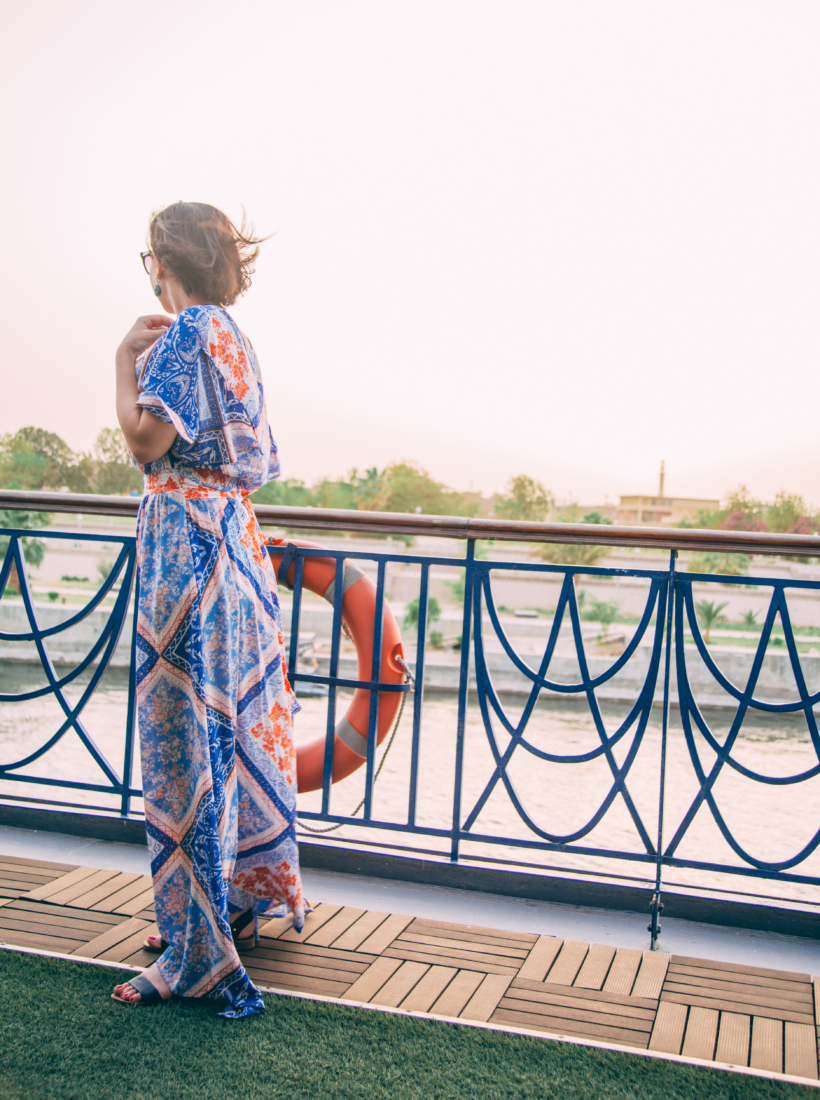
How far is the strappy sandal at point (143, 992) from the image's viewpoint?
1258mm

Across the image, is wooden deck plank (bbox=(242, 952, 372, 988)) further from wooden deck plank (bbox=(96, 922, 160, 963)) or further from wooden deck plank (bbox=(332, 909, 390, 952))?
wooden deck plank (bbox=(96, 922, 160, 963))

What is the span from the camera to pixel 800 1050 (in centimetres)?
121

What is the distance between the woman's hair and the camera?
4.33 ft

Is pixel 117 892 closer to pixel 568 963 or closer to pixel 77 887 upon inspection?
pixel 77 887

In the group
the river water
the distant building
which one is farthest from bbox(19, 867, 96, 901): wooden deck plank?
the distant building

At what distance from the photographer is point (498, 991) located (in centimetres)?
135

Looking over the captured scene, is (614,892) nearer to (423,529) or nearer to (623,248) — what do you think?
(423,529)

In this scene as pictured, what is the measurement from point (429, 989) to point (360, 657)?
748 mm

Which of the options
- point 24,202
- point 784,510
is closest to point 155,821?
point 24,202

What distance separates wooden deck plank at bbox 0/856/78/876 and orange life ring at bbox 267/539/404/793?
0.55 metres

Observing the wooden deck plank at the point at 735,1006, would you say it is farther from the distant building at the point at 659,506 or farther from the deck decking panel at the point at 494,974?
the distant building at the point at 659,506

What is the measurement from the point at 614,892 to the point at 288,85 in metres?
31.9

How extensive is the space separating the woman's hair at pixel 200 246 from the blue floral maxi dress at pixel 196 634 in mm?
93

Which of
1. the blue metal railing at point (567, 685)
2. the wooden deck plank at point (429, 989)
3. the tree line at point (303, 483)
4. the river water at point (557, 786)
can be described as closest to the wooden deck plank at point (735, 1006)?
the blue metal railing at point (567, 685)
